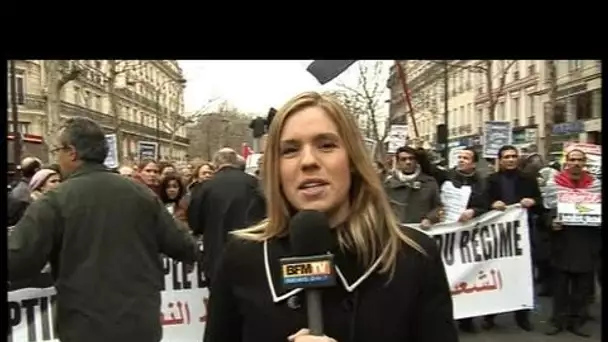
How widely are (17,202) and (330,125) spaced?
5.11 meters

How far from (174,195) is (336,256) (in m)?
6.33

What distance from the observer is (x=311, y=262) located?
1832 millimetres

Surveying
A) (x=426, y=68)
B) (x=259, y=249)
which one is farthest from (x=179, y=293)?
(x=426, y=68)

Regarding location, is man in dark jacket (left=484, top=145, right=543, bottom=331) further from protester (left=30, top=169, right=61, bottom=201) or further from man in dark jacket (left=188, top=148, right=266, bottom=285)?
protester (left=30, top=169, right=61, bottom=201)

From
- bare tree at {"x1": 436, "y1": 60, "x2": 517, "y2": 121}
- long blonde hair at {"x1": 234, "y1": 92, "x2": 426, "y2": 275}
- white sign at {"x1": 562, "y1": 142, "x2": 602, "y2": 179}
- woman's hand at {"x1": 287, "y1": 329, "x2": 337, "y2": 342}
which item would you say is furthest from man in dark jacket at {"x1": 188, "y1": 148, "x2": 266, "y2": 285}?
bare tree at {"x1": 436, "y1": 60, "x2": 517, "y2": 121}

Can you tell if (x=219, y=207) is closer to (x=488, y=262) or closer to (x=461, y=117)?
(x=488, y=262)

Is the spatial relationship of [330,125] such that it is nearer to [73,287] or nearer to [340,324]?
[340,324]

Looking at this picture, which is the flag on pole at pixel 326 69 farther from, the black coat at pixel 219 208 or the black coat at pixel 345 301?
the black coat at pixel 345 301

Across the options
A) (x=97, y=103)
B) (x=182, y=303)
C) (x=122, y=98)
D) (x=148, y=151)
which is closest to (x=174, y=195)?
(x=182, y=303)

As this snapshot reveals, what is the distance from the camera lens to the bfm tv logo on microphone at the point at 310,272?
5.95 feet

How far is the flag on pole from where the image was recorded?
7582 mm

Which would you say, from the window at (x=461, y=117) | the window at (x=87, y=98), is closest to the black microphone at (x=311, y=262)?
the window at (x=87, y=98)
